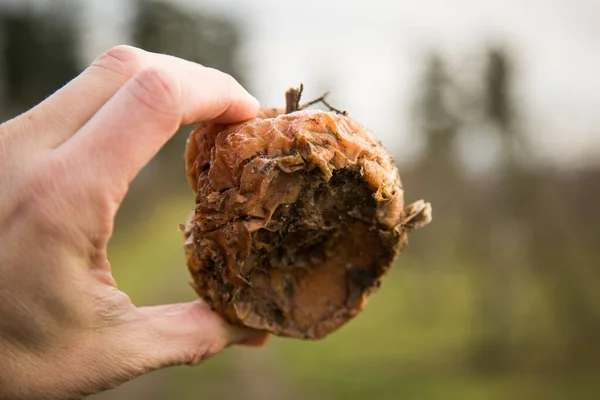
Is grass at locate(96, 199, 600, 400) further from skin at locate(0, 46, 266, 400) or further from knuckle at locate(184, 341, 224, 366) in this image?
skin at locate(0, 46, 266, 400)

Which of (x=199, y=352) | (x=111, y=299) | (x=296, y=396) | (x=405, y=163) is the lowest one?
(x=296, y=396)

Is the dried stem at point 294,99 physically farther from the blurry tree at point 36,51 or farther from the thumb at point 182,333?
the blurry tree at point 36,51

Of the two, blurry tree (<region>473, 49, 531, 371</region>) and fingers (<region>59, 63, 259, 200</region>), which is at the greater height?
fingers (<region>59, 63, 259, 200</region>)

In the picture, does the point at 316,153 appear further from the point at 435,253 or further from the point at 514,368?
the point at 435,253

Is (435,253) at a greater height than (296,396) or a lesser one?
greater

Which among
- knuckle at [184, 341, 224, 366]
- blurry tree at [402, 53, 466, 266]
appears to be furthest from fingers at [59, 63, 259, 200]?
blurry tree at [402, 53, 466, 266]

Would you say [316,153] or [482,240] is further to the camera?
[482,240]

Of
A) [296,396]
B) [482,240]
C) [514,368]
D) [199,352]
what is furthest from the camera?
[482,240]

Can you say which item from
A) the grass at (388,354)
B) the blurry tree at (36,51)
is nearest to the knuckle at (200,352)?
the grass at (388,354)

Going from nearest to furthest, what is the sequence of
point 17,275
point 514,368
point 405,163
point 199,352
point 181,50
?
1. point 17,275
2. point 199,352
3. point 514,368
4. point 405,163
5. point 181,50

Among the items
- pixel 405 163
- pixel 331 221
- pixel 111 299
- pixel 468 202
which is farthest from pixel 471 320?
pixel 111 299
